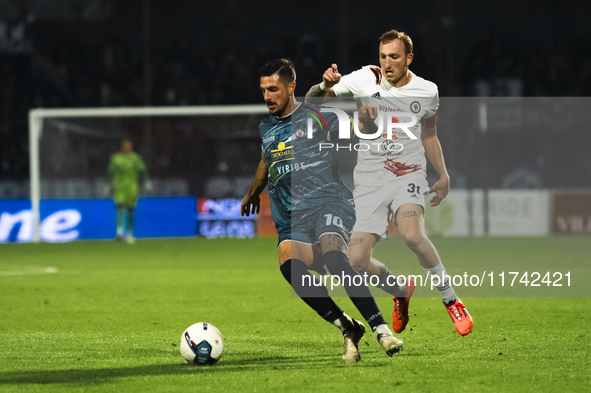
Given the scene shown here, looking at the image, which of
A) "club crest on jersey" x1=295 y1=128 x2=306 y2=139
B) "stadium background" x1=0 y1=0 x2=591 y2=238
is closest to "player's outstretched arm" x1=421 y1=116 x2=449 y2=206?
"club crest on jersey" x1=295 y1=128 x2=306 y2=139

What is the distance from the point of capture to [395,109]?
5293 mm

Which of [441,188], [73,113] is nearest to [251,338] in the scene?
[441,188]

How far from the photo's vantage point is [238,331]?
590cm

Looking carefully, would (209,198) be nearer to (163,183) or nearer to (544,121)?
(163,183)

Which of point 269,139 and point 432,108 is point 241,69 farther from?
point 269,139

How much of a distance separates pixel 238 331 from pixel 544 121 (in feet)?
43.5

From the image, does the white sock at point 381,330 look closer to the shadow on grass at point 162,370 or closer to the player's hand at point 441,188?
the shadow on grass at point 162,370

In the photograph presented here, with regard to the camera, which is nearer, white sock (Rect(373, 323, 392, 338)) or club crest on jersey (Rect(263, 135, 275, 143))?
white sock (Rect(373, 323, 392, 338))

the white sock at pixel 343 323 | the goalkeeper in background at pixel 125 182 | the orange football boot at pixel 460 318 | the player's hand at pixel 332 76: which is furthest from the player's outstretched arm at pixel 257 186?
the goalkeeper in background at pixel 125 182

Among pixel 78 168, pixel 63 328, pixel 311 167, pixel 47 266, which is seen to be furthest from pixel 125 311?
pixel 78 168

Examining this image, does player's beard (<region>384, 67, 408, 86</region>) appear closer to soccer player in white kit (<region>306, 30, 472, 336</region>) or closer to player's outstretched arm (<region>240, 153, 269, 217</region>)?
soccer player in white kit (<region>306, 30, 472, 336</region>)

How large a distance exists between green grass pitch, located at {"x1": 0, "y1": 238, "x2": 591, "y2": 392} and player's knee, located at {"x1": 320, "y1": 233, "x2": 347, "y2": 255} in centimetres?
64

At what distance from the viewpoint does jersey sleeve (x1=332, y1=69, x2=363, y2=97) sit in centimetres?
529

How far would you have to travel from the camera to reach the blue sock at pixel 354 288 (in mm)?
4527
